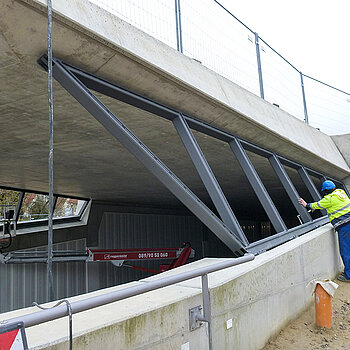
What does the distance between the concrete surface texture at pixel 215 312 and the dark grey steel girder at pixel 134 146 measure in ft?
2.42

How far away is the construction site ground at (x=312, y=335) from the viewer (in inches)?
166

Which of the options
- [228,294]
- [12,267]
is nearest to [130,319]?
[228,294]

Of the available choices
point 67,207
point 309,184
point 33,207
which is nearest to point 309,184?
point 309,184

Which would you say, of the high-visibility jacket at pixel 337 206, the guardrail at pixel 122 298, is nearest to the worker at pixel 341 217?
the high-visibility jacket at pixel 337 206

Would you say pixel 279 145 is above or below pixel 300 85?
below

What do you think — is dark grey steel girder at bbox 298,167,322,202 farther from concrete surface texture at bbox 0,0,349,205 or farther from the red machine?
the red machine

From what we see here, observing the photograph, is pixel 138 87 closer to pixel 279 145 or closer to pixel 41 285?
pixel 279 145

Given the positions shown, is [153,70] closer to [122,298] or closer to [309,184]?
[122,298]

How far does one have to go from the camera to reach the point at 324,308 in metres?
4.63

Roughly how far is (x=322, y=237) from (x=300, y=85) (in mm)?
5744

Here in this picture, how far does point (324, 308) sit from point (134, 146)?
10.6ft

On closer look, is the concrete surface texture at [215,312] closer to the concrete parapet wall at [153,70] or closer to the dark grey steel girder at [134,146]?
the dark grey steel girder at [134,146]

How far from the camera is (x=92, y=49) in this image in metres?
4.23

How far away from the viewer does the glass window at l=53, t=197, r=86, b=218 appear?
52.9ft
